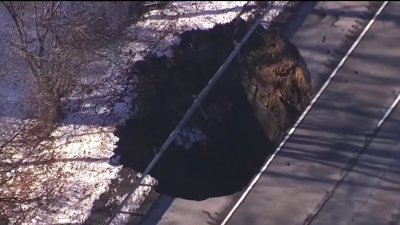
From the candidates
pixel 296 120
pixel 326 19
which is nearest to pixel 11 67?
pixel 296 120

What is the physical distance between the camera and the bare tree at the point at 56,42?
10.0 m

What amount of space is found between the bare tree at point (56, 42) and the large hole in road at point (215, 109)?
1.07 metres

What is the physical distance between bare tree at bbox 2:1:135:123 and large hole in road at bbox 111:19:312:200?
3.50 ft

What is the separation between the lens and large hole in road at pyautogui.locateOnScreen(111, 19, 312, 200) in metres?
9.98

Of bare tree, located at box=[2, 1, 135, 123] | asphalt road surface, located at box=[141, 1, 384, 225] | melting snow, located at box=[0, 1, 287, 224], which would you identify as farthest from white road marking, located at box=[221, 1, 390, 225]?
bare tree, located at box=[2, 1, 135, 123]

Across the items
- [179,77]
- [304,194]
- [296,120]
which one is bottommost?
[304,194]

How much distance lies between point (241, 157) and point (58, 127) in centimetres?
330

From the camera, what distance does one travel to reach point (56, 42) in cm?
1009

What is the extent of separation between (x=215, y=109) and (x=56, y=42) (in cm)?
299

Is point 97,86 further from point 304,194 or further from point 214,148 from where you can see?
point 304,194

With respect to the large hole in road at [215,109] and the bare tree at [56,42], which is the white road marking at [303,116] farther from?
the bare tree at [56,42]

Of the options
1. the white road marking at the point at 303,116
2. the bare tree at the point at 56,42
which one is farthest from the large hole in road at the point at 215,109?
the bare tree at the point at 56,42

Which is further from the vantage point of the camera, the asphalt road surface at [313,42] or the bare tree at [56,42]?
the bare tree at [56,42]

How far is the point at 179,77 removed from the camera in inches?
428
